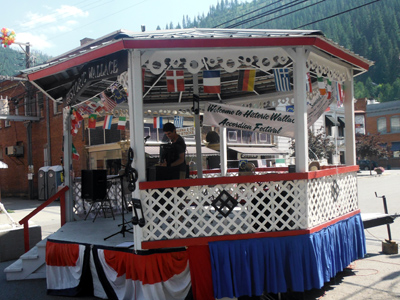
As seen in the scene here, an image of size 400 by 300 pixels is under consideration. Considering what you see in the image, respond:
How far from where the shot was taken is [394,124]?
195 feet

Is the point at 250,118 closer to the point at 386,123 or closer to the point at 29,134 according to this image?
the point at 29,134

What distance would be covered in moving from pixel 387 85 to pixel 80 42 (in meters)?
96.2

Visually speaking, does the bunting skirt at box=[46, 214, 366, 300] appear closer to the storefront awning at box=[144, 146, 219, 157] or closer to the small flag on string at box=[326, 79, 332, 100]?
the small flag on string at box=[326, 79, 332, 100]

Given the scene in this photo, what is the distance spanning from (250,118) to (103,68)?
2.64 metres

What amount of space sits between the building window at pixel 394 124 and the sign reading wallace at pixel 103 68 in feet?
202

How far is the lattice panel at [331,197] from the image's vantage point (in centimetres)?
548

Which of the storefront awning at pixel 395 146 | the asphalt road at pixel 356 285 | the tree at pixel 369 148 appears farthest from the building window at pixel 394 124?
the asphalt road at pixel 356 285

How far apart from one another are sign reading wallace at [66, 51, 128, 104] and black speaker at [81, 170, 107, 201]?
5.59 feet

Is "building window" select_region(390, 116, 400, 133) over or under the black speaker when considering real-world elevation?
over

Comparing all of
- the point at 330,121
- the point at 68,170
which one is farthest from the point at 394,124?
the point at 68,170

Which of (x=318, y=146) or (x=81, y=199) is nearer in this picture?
(x=81, y=199)

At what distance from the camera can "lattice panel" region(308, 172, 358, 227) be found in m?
5.48

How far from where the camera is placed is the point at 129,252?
5211mm

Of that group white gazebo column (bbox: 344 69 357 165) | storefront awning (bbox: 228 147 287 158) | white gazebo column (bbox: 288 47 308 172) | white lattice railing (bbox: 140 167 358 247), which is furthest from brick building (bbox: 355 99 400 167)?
A: white lattice railing (bbox: 140 167 358 247)
